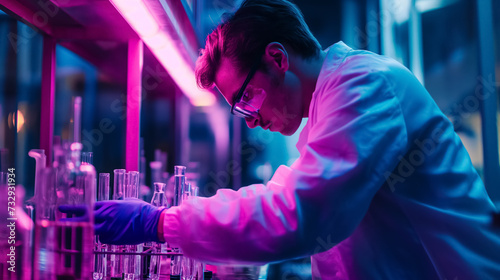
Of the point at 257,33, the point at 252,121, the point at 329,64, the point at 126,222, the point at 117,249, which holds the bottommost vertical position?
the point at 117,249

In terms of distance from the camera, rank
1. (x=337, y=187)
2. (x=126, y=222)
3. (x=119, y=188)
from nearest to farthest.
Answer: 1. (x=337, y=187)
2. (x=126, y=222)
3. (x=119, y=188)

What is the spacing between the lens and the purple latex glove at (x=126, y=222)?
97 centimetres

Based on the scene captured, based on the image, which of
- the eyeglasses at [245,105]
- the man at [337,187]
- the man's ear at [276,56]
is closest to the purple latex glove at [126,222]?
the man at [337,187]

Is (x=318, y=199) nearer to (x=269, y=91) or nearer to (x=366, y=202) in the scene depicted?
(x=366, y=202)

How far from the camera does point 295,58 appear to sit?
4.17 ft

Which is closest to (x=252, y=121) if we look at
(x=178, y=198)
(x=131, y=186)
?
(x=178, y=198)

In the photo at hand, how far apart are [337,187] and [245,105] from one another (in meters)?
0.59

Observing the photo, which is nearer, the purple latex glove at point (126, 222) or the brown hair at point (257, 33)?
the purple latex glove at point (126, 222)

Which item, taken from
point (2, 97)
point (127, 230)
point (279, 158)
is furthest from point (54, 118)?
point (279, 158)

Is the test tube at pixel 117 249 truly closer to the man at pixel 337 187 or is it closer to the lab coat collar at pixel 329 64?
the man at pixel 337 187

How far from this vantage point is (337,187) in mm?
819

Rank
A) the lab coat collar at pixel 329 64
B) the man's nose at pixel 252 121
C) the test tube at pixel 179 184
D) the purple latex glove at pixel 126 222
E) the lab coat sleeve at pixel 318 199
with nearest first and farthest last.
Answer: the lab coat sleeve at pixel 318 199
the purple latex glove at pixel 126 222
the lab coat collar at pixel 329 64
the test tube at pixel 179 184
the man's nose at pixel 252 121

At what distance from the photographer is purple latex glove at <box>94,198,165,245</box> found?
0.97 meters

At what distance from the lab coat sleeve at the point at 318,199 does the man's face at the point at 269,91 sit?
1.23 feet
